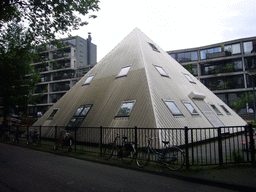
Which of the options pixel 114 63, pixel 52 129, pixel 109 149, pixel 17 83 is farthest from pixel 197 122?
pixel 17 83

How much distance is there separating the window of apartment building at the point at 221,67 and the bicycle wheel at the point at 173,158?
131 ft

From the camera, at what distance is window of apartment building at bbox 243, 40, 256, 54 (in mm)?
40394

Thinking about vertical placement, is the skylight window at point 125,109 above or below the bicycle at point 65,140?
above

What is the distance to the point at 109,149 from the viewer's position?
9484mm

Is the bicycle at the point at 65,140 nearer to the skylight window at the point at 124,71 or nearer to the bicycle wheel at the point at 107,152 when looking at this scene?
the bicycle wheel at the point at 107,152

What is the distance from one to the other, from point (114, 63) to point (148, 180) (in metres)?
13.3

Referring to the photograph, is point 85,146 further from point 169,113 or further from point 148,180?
point 148,180

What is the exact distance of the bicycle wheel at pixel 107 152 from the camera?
924 centimetres

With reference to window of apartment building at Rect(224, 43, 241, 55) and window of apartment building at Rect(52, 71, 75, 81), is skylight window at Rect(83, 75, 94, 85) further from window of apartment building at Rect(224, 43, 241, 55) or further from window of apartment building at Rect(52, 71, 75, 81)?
window of apartment building at Rect(52, 71, 75, 81)

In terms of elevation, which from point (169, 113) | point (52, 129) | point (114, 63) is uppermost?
point (114, 63)

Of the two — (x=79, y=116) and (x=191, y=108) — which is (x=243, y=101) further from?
(x=79, y=116)

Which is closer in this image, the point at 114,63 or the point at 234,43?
the point at 114,63

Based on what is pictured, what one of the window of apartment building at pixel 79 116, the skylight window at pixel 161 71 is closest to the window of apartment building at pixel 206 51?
the skylight window at pixel 161 71

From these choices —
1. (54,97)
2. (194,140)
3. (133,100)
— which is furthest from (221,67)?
(54,97)
